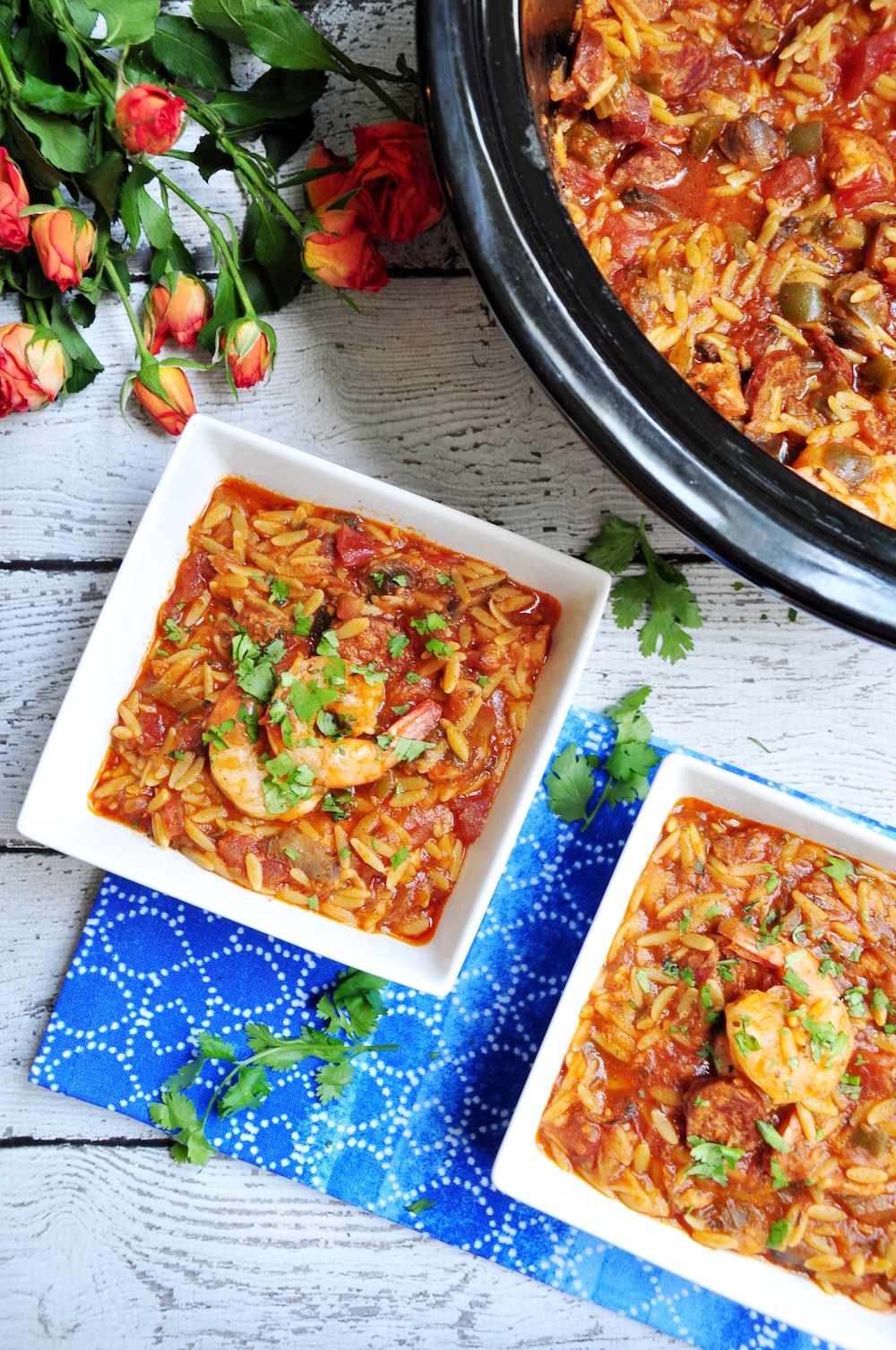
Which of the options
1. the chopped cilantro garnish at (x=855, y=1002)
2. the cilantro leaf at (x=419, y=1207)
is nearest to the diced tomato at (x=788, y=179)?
the chopped cilantro garnish at (x=855, y=1002)

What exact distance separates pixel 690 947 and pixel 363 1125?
0.83 meters

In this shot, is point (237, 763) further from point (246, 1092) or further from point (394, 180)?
point (394, 180)

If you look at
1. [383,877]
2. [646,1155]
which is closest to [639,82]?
[383,877]

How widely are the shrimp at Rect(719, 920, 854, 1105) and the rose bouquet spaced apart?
61.8 inches

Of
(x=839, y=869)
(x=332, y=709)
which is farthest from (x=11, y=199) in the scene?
(x=839, y=869)

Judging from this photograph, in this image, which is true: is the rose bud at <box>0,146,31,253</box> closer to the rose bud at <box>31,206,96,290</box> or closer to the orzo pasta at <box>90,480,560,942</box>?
the rose bud at <box>31,206,96,290</box>

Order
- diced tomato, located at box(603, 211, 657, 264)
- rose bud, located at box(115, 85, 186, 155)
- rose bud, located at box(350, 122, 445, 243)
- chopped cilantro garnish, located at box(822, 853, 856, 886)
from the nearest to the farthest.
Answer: rose bud, located at box(115, 85, 186, 155) < diced tomato, located at box(603, 211, 657, 264) < rose bud, located at box(350, 122, 445, 243) < chopped cilantro garnish, located at box(822, 853, 856, 886)

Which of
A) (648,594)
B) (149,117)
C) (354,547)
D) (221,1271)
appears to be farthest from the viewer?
(221,1271)

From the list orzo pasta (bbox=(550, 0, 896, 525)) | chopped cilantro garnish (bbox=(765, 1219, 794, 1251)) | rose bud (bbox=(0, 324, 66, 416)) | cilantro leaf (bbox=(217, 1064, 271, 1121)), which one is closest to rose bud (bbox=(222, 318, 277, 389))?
rose bud (bbox=(0, 324, 66, 416))

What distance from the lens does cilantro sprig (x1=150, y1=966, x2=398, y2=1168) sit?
6.92 ft

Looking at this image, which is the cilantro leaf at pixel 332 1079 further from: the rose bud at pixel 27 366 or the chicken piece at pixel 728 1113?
the rose bud at pixel 27 366

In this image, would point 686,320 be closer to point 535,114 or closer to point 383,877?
point 535,114

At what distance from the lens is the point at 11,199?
70.4 inches

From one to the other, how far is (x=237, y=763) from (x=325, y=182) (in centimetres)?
119
